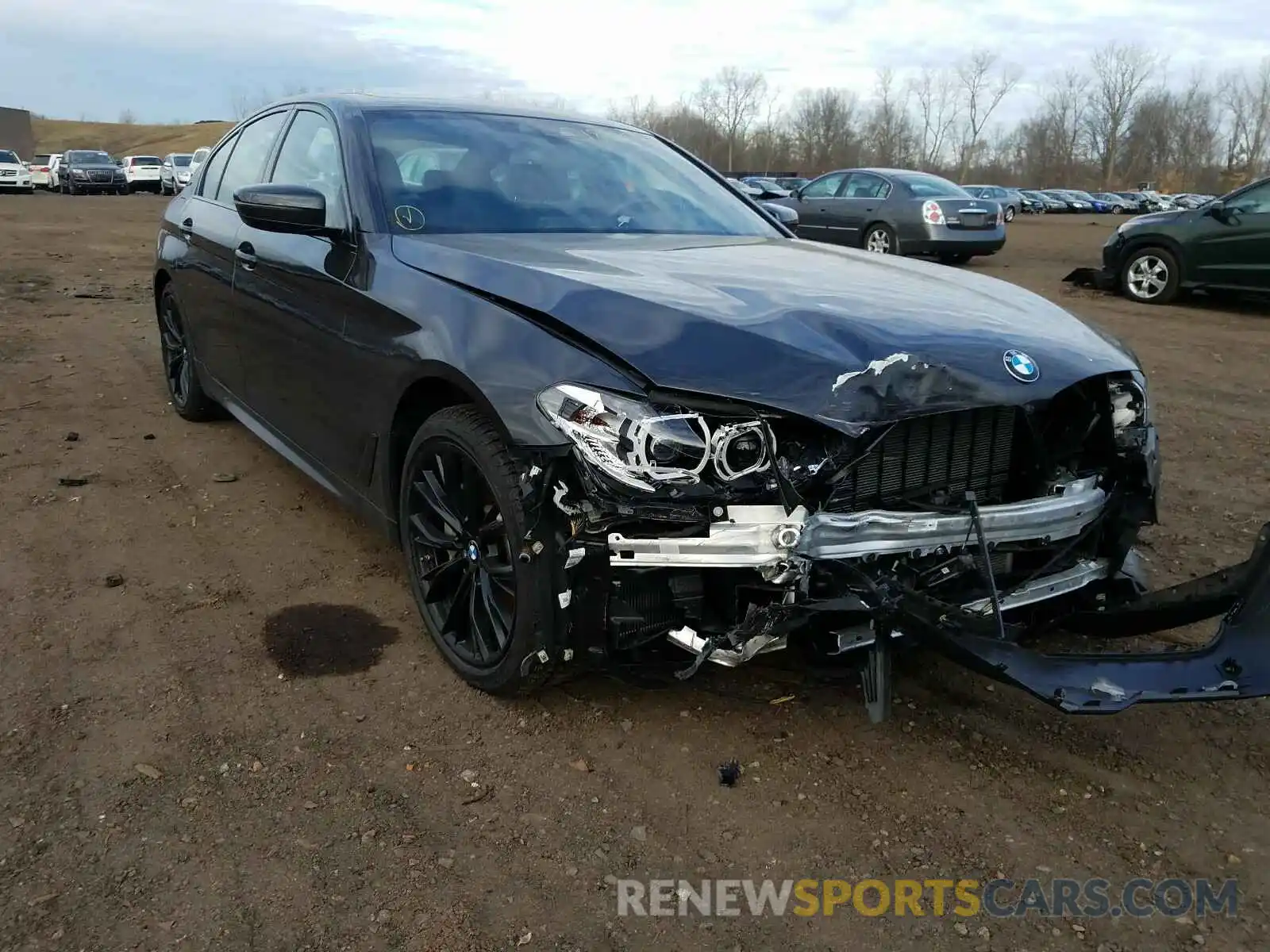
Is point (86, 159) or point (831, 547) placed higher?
point (86, 159)

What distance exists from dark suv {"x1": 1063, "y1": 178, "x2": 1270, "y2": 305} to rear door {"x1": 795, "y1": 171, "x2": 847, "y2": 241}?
4.30 metres

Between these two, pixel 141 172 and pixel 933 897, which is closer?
pixel 933 897

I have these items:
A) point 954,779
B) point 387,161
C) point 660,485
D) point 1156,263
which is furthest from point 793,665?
point 1156,263

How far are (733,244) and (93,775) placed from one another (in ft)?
8.70

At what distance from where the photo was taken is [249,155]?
467 centimetres

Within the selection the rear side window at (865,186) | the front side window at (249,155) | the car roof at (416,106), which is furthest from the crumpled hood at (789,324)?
the rear side window at (865,186)

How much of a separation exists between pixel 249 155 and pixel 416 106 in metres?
1.35

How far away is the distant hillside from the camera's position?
299 ft

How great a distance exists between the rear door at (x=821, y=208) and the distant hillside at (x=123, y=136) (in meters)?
81.2

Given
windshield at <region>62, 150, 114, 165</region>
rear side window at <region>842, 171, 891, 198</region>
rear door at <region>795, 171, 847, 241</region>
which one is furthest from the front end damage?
windshield at <region>62, 150, 114, 165</region>

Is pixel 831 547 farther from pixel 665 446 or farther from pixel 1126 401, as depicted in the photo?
pixel 1126 401

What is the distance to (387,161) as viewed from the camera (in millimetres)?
3414

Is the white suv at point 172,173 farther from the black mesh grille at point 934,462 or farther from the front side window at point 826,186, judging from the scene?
the black mesh grille at point 934,462

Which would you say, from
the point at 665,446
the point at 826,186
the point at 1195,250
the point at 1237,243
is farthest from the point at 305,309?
the point at 826,186
